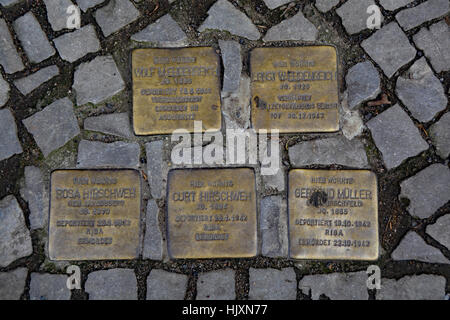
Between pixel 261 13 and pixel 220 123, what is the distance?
0.85 meters

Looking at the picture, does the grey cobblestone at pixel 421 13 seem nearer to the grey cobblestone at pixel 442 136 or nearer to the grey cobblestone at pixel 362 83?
the grey cobblestone at pixel 362 83

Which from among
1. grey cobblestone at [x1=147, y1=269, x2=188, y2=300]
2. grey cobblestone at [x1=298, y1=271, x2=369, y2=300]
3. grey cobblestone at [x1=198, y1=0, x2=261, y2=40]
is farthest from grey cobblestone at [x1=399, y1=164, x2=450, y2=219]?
grey cobblestone at [x1=147, y1=269, x2=188, y2=300]

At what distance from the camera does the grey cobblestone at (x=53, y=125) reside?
8.26 ft

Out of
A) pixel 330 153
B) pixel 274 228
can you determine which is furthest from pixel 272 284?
pixel 330 153

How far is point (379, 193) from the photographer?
2.48m

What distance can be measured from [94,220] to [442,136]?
248 centimetres

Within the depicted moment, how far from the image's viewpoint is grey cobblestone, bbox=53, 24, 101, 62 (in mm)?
2545

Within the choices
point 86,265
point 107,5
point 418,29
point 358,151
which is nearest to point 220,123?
point 358,151

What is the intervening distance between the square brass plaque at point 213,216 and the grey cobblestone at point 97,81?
0.83 m

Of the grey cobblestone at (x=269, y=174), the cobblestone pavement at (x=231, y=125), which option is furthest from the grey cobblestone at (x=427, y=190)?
the grey cobblestone at (x=269, y=174)

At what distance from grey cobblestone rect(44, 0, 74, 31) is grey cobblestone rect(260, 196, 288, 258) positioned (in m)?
1.91

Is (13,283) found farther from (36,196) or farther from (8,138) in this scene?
(8,138)

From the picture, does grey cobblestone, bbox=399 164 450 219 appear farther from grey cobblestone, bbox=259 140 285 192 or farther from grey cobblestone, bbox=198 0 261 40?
grey cobblestone, bbox=198 0 261 40
